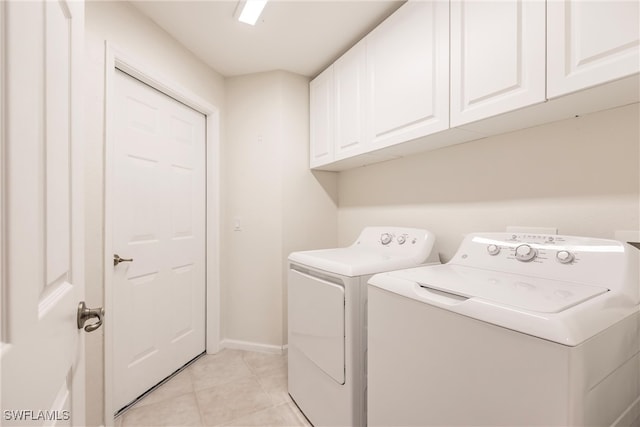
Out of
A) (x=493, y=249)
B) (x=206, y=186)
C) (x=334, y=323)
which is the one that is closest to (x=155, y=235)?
(x=206, y=186)

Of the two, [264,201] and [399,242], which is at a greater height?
[264,201]

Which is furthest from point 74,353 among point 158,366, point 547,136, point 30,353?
point 547,136

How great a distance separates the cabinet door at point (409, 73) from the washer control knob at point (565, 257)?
71cm

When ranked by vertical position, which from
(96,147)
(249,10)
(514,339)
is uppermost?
(249,10)

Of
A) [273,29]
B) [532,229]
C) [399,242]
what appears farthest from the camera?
[273,29]

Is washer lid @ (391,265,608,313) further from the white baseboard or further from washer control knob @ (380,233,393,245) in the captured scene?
the white baseboard

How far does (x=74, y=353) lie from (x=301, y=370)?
124 cm

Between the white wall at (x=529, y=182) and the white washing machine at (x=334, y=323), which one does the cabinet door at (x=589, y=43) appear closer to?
the white wall at (x=529, y=182)

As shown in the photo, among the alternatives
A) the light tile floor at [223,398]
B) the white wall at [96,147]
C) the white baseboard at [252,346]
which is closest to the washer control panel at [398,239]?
the light tile floor at [223,398]

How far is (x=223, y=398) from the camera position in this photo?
183 centimetres

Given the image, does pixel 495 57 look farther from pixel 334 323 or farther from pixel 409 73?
pixel 334 323

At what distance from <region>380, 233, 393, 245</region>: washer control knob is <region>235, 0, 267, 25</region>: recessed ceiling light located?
1.53 meters

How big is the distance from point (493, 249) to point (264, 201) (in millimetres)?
1738

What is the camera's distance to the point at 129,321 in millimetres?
1775
